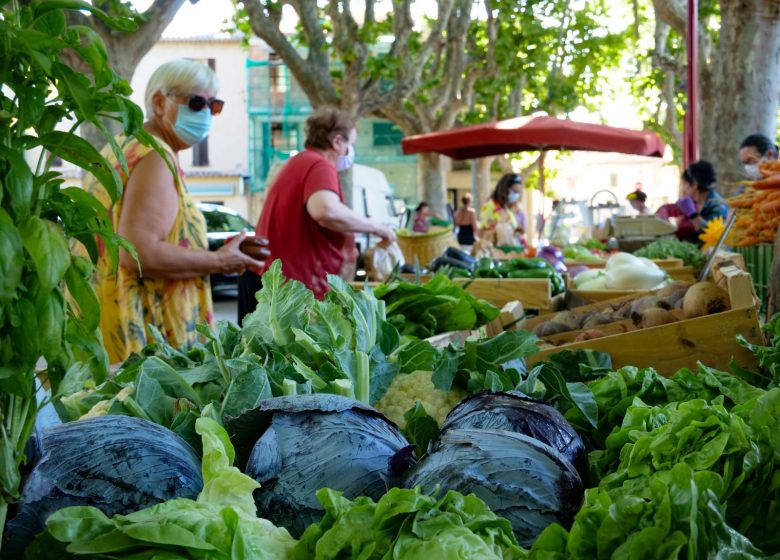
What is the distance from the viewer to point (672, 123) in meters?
27.5

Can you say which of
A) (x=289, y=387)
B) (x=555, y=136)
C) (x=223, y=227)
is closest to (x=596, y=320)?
(x=289, y=387)

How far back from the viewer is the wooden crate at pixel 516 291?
4664 mm

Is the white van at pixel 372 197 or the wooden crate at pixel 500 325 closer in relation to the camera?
the wooden crate at pixel 500 325

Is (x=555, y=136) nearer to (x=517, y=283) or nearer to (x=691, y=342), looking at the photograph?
(x=517, y=283)

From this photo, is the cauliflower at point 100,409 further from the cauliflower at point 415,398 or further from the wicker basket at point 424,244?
the wicker basket at point 424,244

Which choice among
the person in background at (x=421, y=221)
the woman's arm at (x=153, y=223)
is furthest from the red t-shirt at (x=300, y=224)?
the person in background at (x=421, y=221)

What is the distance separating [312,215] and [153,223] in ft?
5.05

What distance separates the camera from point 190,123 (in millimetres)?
4031

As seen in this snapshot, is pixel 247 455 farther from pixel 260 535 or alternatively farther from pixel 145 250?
pixel 145 250

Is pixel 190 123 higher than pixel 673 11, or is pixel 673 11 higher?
pixel 673 11

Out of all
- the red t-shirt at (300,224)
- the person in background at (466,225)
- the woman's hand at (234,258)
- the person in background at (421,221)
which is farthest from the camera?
the person in background at (421,221)

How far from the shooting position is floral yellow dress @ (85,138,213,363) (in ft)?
12.4

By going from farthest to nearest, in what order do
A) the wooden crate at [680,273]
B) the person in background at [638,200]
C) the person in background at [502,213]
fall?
the person in background at [638,200] → the person in background at [502,213] → the wooden crate at [680,273]

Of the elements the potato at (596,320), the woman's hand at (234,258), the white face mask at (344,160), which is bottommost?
the potato at (596,320)
